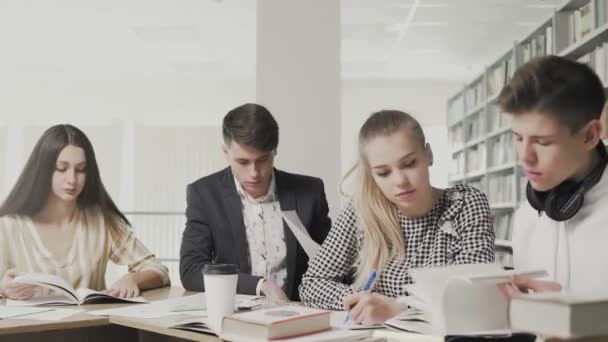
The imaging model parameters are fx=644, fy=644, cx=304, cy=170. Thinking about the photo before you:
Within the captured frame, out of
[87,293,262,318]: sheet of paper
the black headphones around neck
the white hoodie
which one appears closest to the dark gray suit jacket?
[87,293,262,318]: sheet of paper

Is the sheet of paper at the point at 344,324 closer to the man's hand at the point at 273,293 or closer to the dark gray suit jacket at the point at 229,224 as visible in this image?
the man's hand at the point at 273,293

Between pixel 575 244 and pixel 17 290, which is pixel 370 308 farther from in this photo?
pixel 17 290

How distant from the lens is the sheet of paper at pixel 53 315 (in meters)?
1.57

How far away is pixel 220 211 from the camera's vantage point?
2.24 meters

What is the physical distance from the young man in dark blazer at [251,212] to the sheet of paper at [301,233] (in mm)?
33

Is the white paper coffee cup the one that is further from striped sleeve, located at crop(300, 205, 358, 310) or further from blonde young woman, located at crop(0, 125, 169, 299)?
blonde young woman, located at crop(0, 125, 169, 299)

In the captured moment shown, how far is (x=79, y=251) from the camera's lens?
218 cm

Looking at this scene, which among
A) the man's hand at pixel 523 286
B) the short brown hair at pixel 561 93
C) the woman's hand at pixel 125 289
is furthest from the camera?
the woman's hand at pixel 125 289

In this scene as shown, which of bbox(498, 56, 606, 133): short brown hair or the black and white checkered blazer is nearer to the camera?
bbox(498, 56, 606, 133): short brown hair

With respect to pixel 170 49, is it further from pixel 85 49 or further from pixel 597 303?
pixel 597 303

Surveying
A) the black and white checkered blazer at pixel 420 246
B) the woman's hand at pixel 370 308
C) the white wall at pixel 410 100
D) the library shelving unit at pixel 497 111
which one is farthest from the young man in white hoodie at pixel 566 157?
the white wall at pixel 410 100

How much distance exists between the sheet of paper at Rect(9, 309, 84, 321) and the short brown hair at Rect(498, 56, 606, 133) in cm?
117

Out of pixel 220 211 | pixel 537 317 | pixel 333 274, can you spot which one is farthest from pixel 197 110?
pixel 537 317

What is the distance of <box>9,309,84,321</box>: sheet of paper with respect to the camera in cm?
157
